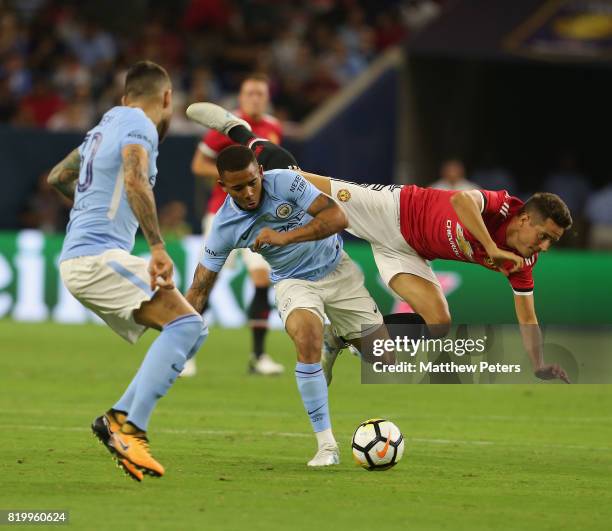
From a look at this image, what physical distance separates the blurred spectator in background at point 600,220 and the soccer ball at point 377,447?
553 inches

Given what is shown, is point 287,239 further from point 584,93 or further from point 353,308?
point 584,93

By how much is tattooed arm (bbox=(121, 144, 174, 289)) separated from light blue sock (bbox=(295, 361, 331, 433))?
1.16 m

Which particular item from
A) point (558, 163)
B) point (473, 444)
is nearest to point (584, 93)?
point (558, 163)

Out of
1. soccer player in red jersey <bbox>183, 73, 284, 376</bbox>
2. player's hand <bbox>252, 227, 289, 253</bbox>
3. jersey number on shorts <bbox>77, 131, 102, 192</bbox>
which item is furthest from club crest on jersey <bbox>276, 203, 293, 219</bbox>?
soccer player in red jersey <bbox>183, 73, 284, 376</bbox>

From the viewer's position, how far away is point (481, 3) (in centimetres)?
2028

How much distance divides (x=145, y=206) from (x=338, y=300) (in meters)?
1.75

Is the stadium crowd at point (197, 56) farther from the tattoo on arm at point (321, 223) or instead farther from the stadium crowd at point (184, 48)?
the tattoo on arm at point (321, 223)

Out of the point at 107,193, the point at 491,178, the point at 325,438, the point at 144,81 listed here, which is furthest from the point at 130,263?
the point at 491,178

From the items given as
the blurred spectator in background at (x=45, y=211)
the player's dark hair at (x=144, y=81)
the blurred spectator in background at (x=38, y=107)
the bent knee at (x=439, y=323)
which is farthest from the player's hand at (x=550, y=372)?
the blurred spectator in background at (x=38, y=107)

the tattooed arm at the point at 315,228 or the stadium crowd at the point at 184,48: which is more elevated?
the stadium crowd at the point at 184,48

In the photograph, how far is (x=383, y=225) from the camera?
9625 mm

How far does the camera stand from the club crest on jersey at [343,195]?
962cm

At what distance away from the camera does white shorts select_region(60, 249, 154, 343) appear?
7.29m

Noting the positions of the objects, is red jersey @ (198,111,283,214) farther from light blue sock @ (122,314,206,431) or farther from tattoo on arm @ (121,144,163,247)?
light blue sock @ (122,314,206,431)
